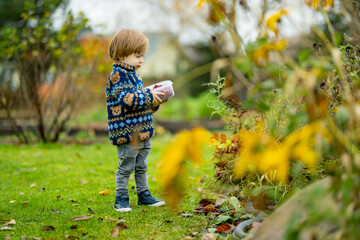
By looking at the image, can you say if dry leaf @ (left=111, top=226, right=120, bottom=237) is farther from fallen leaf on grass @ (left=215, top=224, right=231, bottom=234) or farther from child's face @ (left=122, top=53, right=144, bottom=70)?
child's face @ (left=122, top=53, right=144, bottom=70)

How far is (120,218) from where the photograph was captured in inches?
106

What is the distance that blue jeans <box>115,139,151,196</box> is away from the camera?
2998 mm

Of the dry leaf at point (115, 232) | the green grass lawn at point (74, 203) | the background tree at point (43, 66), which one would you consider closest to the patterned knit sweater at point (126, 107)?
the green grass lawn at point (74, 203)

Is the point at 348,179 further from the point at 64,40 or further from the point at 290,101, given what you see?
the point at 64,40

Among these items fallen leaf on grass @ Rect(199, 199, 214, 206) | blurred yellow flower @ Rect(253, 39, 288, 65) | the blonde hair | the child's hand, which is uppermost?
the blonde hair

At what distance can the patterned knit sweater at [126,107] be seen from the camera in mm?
2883

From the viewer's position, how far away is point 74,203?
3.16 m

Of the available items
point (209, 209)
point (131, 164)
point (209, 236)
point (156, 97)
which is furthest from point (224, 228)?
point (156, 97)

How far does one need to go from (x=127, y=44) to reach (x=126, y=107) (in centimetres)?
53

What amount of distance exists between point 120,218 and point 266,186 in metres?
1.11

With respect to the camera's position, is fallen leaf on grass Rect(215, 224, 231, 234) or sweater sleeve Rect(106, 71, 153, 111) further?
sweater sleeve Rect(106, 71, 153, 111)

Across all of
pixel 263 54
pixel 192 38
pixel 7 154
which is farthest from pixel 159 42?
pixel 263 54

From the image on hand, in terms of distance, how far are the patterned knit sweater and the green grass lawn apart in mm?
609

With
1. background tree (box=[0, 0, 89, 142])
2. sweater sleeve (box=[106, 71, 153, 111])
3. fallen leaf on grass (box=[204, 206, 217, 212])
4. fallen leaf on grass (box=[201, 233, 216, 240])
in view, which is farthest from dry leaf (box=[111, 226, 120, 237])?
background tree (box=[0, 0, 89, 142])
